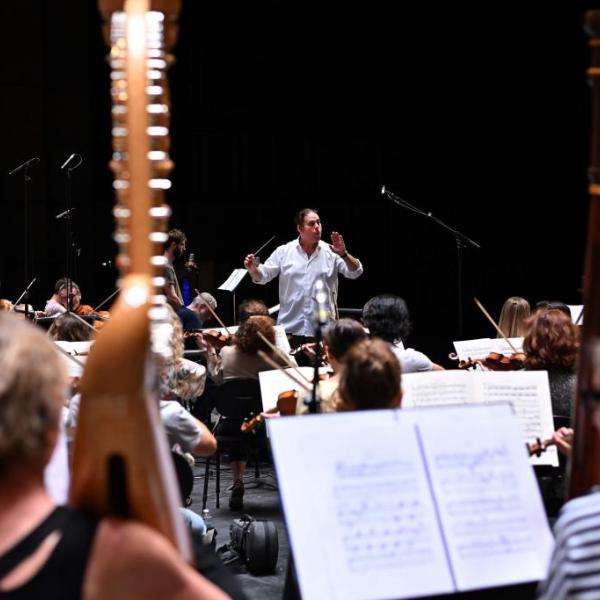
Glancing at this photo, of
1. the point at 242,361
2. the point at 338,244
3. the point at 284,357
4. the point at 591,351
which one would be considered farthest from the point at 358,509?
the point at 338,244

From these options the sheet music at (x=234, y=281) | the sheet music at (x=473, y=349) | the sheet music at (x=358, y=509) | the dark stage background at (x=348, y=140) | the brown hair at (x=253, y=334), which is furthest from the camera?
the dark stage background at (x=348, y=140)

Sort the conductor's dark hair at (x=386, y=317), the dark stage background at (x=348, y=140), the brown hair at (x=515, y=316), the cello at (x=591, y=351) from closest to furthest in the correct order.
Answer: the cello at (x=591, y=351), the conductor's dark hair at (x=386, y=317), the brown hair at (x=515, y=316), the dark stage background at (x=348, y=140)

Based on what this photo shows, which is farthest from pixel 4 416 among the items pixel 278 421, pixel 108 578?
pixel 278 421

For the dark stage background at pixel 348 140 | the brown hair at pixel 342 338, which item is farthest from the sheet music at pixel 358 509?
the dark stage background at pixel 348 140

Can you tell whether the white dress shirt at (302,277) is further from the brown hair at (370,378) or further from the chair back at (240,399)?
the brown hair at (370,378)

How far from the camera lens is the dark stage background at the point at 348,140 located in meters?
11.1

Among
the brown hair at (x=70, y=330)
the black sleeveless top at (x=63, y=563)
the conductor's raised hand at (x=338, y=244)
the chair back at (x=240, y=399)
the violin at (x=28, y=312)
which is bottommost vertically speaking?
the chair back at (x=240, y=399)

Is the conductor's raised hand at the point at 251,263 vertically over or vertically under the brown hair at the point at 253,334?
over

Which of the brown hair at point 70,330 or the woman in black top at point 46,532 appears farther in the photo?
the brown hair at point 70,330

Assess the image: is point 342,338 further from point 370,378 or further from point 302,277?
point 302,277

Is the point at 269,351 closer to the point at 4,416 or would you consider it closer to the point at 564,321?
the point at 564,321

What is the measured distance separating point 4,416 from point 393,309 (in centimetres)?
368

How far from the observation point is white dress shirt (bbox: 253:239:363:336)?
7.66m

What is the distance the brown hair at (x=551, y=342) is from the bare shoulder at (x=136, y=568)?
3.44 metres
